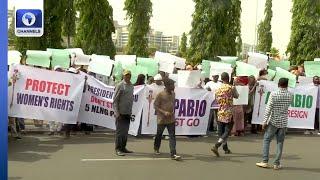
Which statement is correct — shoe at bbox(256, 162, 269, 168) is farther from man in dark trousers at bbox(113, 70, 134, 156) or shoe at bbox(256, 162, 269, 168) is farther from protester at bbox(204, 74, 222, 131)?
protester at bbox(204, 74, 222, 131)

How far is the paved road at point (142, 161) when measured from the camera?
9908mm

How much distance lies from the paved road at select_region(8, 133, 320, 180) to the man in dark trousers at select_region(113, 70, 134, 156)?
0.35 m

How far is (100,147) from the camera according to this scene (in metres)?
12.7

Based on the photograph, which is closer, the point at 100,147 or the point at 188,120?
the point at 100,147

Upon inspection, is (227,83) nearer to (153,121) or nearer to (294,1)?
(153,121)

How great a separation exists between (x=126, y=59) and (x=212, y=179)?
8255 mm

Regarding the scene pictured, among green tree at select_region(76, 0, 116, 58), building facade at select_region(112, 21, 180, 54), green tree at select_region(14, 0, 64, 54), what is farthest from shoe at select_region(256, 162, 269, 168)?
building facade at select_region(112, 21, 180, 54)

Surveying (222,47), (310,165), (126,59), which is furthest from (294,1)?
(310,165)

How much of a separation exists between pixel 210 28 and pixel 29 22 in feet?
62.0

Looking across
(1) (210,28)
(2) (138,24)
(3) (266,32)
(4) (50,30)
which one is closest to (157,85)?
(4) (50,30)

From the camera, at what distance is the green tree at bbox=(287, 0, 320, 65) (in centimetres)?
2984

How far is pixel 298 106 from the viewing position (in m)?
16.4

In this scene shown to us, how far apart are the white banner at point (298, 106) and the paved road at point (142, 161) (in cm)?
178

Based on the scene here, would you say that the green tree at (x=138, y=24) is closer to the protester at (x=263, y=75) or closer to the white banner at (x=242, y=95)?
the protester at (x=263, y=75)
